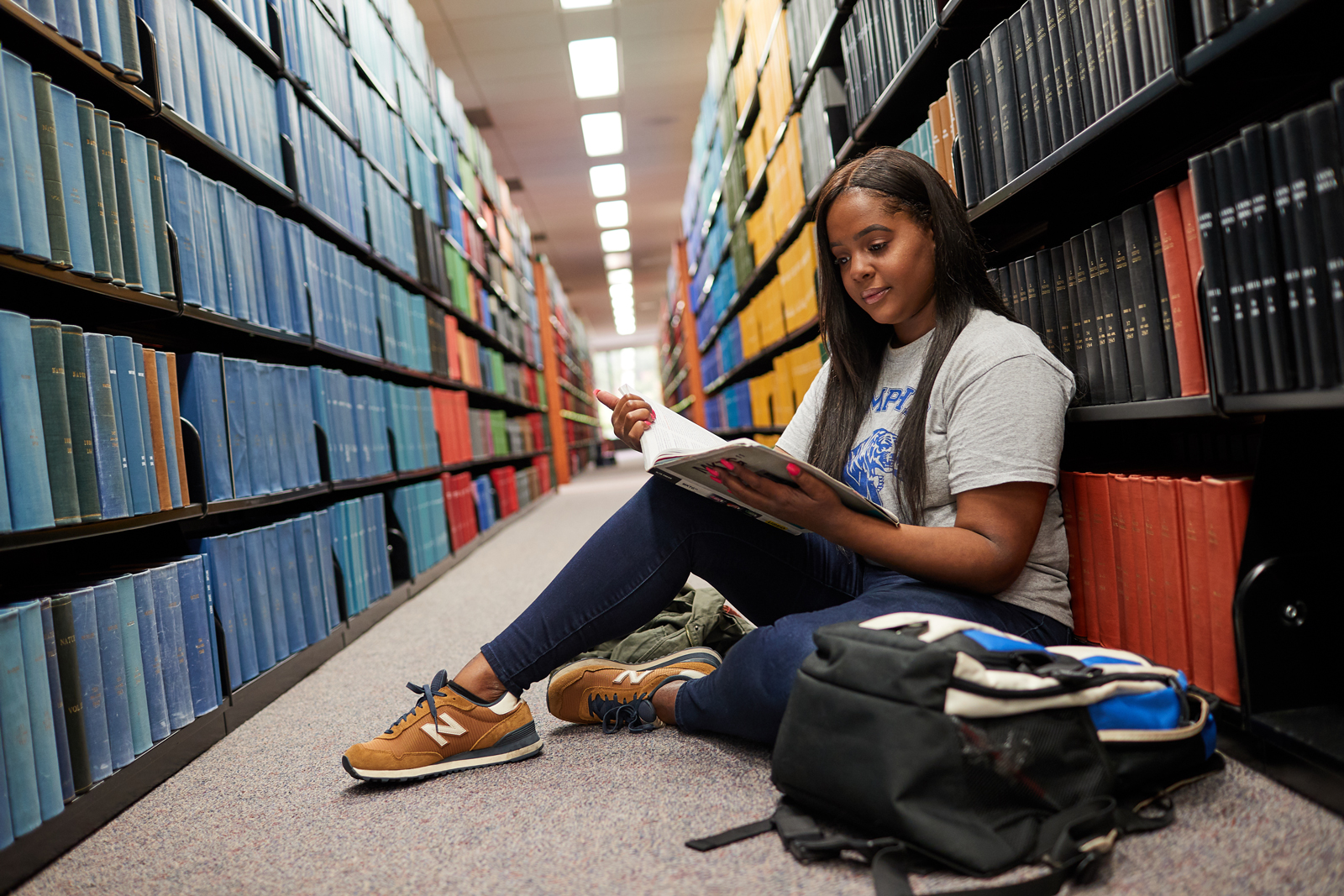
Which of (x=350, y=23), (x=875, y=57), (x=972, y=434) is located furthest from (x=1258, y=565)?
(x=350, y=23)

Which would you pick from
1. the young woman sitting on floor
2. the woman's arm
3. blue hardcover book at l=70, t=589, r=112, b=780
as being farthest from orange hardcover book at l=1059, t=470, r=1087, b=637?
blue hardcover book at l=70, t=589, r=112, b=780

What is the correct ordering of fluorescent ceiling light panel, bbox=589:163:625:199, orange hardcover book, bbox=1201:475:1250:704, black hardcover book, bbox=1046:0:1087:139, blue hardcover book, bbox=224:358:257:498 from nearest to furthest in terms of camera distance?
orange hardcover book, bbox=1201:475:1250:704
black hardcover book, bbox=1046:0:1087:139
blue hardcover book, bbox=224:358:257:498
fluorescent ceiling light panel, bbox=589:163:625:199

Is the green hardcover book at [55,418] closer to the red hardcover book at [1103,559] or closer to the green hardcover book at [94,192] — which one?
the green hardcover book at [94,192]

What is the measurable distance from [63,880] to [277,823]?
233 mm

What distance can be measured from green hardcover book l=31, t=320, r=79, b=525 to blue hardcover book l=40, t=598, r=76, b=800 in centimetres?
14

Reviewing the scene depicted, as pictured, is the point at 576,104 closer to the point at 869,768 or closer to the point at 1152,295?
the point at 1152,295

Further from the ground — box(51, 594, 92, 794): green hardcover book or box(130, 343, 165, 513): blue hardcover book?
box(130, 343, 165, 513): blue hardcover book

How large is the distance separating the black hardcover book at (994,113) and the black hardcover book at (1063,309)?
0.17 metres

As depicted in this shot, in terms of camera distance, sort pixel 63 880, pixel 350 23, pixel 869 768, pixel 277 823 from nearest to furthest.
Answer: pixel 869 768
pixel 63 880
pixel 277 823
pixel 350 23

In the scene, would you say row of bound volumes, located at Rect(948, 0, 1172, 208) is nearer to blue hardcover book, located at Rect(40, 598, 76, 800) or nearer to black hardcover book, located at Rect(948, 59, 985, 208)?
black hardcover book, located at Rect(948, 59, 985, 208)

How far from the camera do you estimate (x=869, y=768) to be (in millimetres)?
806

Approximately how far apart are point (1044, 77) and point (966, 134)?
216mm

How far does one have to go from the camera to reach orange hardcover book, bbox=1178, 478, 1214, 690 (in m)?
0.99

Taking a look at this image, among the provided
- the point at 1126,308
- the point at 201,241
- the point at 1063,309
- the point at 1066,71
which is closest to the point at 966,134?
the point at 1066,71
